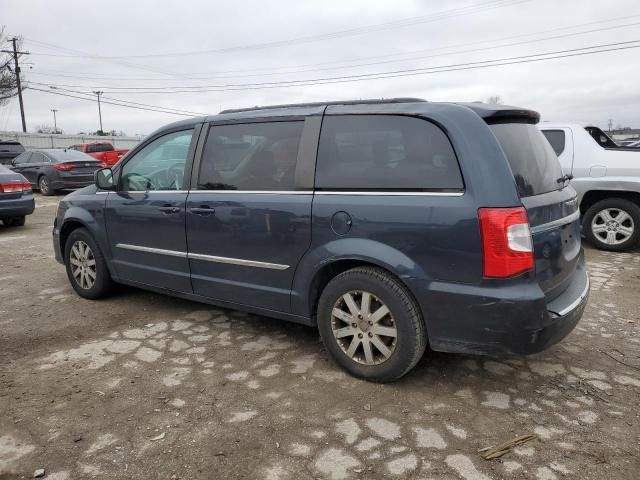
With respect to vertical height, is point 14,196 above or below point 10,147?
below

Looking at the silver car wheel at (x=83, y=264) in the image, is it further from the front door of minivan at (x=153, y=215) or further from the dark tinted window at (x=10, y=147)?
the dark tinted window at (x=10, y=147)

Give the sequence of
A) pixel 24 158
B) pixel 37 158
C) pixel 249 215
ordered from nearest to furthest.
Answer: pixel 249 215, pixel 37 158, pixel 24 158

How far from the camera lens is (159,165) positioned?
427 centimetres

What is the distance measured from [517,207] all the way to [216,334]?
248 cm

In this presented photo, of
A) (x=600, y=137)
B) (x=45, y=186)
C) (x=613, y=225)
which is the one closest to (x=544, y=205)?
(x=613, y=225)

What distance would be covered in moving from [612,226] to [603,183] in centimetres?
62

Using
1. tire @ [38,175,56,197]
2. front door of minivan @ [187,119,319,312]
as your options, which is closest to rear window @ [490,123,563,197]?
front door of minivan @ [187,119,319,312]

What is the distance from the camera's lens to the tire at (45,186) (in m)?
14.9

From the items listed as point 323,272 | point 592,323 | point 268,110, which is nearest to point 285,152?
point 268,110

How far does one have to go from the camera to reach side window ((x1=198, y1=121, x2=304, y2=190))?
3422 millimetres

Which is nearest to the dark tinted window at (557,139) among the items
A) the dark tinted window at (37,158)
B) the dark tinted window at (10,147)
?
the dark tinted window at (37,158)

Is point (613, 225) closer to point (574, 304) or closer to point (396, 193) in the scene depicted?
point (574, 304)

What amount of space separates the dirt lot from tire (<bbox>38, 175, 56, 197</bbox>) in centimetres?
1217

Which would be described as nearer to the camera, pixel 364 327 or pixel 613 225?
pixel 364 327
